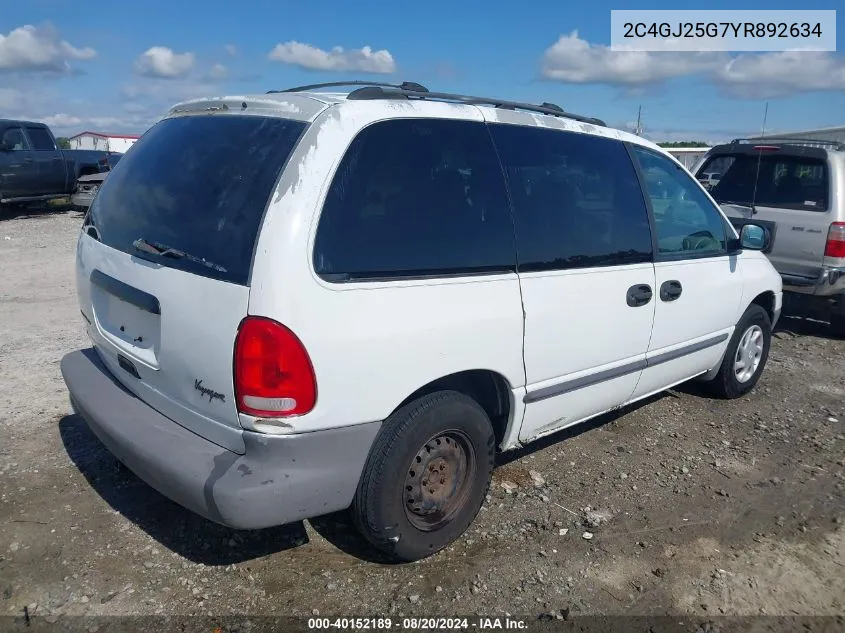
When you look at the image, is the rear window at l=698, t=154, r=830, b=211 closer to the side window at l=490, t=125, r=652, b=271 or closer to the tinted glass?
the side window at l=490, t=125, r=652, b=271

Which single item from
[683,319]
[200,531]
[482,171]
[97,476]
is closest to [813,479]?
[683,319]

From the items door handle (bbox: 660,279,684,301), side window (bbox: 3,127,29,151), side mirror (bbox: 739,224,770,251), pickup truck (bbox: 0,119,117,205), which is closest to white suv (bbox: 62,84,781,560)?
door handle (bbox: 660,279,684,301)

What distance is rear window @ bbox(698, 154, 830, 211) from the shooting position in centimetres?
663

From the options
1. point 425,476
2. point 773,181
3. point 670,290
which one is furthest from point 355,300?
point 773,181

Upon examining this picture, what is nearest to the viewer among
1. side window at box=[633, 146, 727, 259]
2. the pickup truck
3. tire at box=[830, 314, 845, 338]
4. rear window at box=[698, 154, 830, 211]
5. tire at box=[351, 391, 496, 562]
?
tire at box=[351, 391, 496, 562]

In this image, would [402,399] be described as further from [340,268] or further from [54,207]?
[54,207]

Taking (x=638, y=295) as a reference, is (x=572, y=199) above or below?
above

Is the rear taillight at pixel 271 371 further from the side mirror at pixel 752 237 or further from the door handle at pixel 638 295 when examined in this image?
the side mirror at pixel 752 237

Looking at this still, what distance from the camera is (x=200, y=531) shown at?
10.3ft

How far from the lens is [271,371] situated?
2.37 metres

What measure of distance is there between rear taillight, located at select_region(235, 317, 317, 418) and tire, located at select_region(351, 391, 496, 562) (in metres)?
0.43

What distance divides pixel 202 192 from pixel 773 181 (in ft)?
20.7

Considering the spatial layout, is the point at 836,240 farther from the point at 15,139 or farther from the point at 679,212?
the point at 15,139

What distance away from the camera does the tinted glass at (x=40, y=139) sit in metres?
15.0
